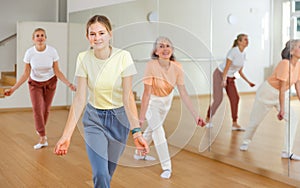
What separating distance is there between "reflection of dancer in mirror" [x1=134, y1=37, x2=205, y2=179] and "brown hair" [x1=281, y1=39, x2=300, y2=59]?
2.90ft

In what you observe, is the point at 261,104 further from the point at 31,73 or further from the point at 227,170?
the point at 31,73

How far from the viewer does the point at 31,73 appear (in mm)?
5059

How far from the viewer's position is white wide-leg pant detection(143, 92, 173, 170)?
378 cm

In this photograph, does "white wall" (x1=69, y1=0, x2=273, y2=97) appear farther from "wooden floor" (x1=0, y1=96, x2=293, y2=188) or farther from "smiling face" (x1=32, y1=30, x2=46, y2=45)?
"smiling face" (x1=32, y1=30, x2=46, y2=45)

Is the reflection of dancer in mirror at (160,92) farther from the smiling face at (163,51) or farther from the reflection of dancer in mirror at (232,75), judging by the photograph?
the reflection of dancer in mirror at (232,75)

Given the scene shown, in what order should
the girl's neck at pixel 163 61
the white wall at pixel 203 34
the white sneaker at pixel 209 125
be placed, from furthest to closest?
the white sneaker at pixel 209 125 → the white wall at pixel 203 34 → the girl's neck at pixel 163 61

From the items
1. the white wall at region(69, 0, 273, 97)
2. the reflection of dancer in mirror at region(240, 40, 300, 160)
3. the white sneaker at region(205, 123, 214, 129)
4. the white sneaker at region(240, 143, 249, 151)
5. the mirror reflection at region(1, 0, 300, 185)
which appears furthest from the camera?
the white sneaker at region(205, 123, 214, 129)

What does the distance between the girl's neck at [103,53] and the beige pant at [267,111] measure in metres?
1.96

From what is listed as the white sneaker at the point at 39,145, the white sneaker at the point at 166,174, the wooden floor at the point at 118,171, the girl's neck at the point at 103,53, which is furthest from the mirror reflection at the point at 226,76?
the white sneaker at the point at 39,145

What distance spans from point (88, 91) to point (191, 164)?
2.15m

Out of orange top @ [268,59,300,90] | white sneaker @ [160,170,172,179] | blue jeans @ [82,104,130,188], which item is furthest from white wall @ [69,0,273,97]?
blue jeans @ [82,104,130,188]

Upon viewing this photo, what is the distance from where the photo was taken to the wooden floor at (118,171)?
12.2 feet

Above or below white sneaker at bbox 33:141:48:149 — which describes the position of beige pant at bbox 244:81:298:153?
above

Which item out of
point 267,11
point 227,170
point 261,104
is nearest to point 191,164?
point 227,170
